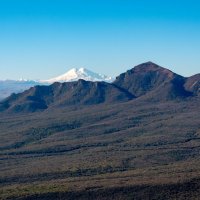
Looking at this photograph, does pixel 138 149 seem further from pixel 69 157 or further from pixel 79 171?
pixel 79 171

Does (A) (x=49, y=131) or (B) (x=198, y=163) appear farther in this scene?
(A) (x=49, y=131)

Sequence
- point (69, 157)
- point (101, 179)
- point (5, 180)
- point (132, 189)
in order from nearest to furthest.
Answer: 1. point (132, 189)
2. point (101, 179)
3. point (5, 180)
4. point (69, 157)

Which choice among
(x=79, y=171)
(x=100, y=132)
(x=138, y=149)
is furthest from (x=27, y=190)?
(x=100, y=132)

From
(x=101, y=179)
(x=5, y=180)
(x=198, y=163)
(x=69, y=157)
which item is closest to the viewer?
(x=101, y=179)

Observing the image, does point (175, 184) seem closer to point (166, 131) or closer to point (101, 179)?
point (101, 179)

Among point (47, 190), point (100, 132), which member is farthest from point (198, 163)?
point (100, 132)

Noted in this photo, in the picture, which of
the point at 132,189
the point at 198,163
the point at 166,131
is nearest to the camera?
the point at 132,189

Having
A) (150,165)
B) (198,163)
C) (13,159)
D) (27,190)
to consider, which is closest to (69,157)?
(13,159)

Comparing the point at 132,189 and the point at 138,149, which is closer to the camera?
the point at 132,189

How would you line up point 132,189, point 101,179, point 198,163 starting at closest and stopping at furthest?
point 132,189 < point 101,179 < point 198,163
